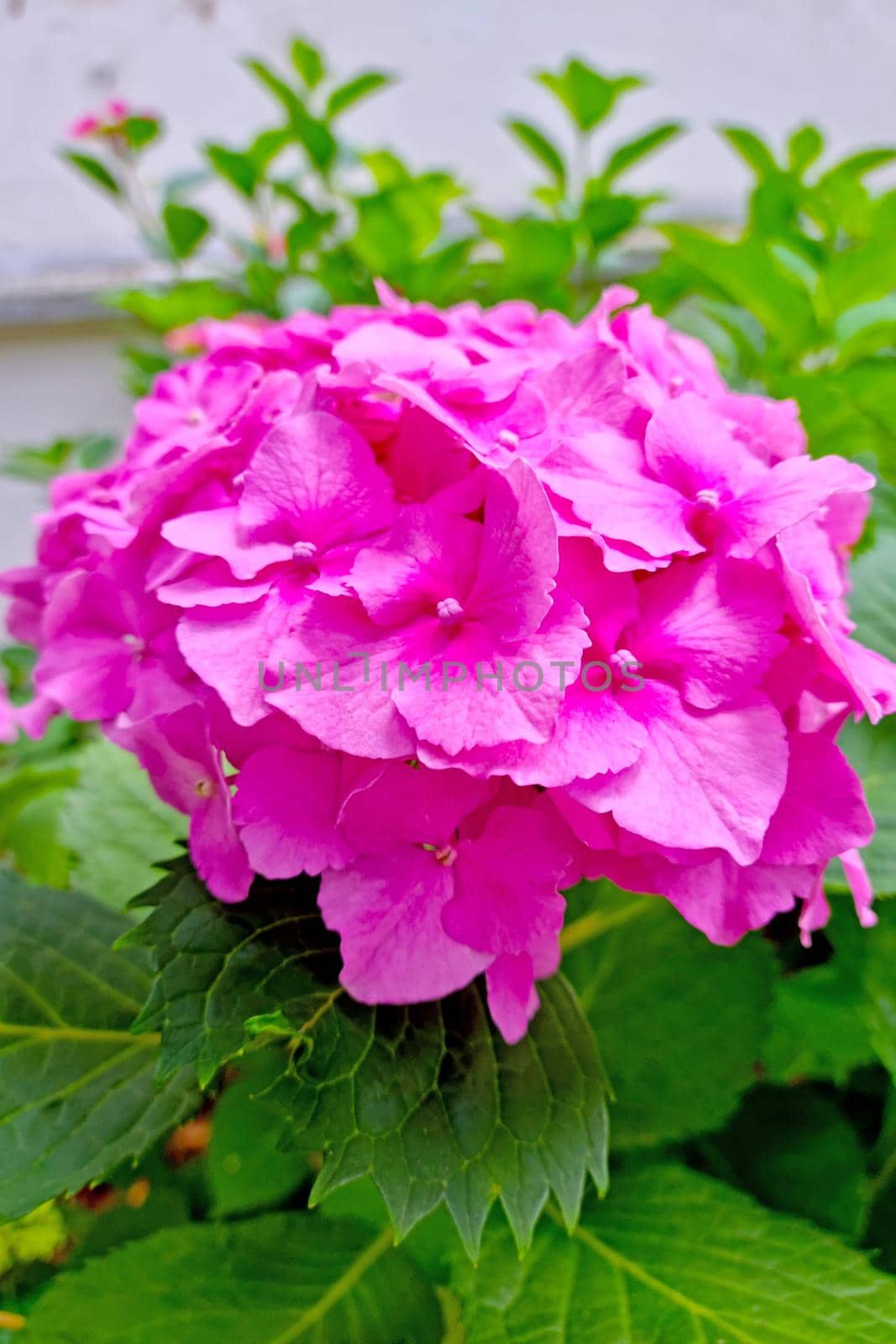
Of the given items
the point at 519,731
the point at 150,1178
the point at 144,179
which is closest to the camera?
the point at 519,731

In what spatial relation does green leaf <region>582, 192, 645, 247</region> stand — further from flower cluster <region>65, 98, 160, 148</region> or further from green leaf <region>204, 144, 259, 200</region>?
flower cluster <region>65, 98, 160, 148</region>

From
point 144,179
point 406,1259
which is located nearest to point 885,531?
point 406,1259

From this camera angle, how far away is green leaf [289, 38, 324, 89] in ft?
2.95

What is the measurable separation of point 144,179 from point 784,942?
1.43 meters

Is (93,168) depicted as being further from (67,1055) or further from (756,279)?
(67,1055)

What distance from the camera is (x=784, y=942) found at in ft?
2.08

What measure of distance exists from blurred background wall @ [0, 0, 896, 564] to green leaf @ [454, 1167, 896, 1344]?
1.38 m

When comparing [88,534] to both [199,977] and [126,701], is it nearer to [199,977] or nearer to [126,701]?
[126,701]

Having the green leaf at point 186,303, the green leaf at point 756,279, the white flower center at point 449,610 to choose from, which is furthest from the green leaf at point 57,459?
the white flower center at point 449,610

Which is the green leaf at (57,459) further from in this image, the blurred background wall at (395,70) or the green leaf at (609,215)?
the green leaf at (609,215)

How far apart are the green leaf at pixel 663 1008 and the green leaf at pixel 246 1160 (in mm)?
235

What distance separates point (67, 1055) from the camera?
500mm

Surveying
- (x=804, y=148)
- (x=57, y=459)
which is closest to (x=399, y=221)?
(x=804, y=148)

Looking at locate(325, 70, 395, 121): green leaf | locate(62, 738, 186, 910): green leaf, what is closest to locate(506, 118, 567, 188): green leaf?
locate(325, 70, 395, 121): green leaf
